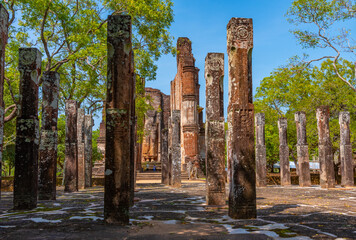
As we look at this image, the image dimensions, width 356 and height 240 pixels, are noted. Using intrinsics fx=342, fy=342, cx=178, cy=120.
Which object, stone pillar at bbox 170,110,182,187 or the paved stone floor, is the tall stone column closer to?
the paved stone floor

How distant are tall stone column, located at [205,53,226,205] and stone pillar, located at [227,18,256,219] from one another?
2.14 metres

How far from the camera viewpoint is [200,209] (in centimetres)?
841

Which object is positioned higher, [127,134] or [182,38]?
[182,38]

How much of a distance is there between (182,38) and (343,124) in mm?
16207

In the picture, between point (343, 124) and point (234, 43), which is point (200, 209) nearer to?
point (234, 43)

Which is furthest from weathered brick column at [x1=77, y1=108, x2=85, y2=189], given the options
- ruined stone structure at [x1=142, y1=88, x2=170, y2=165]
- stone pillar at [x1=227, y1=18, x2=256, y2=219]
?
ruined stone structure at [x1=142, y1=88, x2=170, y2=165]

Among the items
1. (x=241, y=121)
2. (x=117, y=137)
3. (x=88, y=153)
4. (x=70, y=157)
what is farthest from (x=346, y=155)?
(x=117, y=137)

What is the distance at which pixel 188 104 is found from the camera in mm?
28484

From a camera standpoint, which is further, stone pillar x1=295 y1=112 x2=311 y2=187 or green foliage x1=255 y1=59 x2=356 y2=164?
green foliage x1=255 y1=59 x2=356 y2=164

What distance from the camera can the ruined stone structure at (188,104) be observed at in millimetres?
27344

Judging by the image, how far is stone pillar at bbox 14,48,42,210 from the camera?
8250 mm

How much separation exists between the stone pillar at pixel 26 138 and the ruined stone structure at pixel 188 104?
18.6 meters

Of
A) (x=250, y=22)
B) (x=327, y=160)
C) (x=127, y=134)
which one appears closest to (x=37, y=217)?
(x=127, y=134)

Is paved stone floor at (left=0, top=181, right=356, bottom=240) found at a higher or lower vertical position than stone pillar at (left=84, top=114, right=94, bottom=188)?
lower
